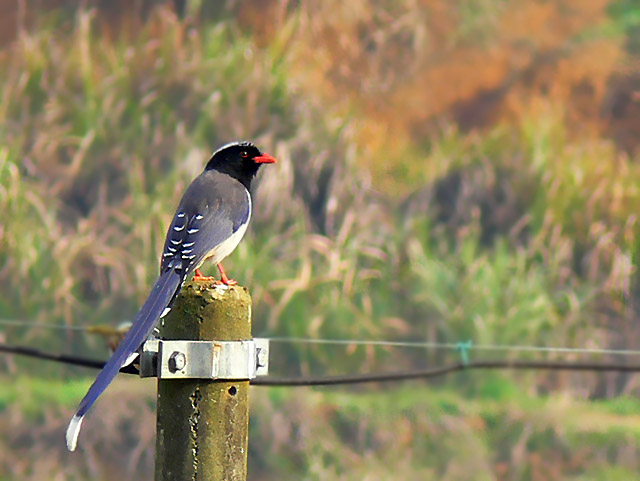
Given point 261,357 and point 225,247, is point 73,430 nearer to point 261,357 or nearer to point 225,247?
point 261,357

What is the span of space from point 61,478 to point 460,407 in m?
2.25

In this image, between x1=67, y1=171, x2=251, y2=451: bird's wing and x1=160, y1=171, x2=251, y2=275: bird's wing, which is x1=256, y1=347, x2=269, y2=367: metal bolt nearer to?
x1=67, y1=171, x2=251, y2=451: bird's wing

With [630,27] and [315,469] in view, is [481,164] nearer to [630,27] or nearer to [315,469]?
[630,27]

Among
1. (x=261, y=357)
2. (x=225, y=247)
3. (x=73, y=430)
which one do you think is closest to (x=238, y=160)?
(x=225, y=247)

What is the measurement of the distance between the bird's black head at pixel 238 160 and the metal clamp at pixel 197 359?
46.5 inches

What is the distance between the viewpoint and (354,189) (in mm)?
6578

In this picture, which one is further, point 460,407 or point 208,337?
point 460,407

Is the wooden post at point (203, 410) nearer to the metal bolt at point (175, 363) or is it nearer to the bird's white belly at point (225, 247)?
the metal bolt at point (175, 363)

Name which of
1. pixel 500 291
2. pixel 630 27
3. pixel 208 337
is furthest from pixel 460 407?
pixel 208 337

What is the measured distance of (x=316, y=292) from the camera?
6.42m

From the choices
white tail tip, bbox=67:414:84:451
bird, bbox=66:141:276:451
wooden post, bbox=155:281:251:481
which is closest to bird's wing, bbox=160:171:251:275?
bird, bbox=66:141:276:451

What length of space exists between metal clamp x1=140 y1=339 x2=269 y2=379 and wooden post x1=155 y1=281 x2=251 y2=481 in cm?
3

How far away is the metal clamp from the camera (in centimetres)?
254

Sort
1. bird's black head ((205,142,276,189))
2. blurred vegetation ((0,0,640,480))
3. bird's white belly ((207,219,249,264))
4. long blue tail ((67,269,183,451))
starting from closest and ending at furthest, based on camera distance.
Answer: long blue tail ((67,269,183,451)), bird's white belly ((207,219,249,264)), bird's black head ((205,142,276,189)), blurred vegetation ((0,0,640,480))
